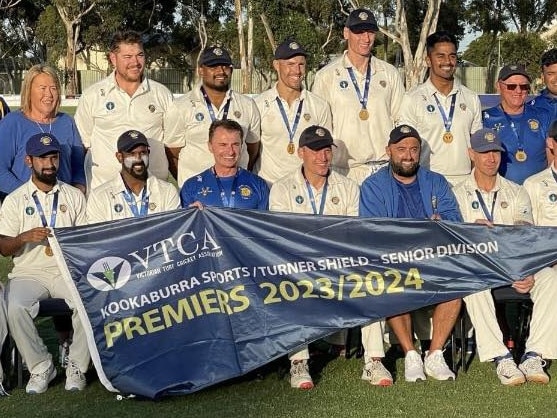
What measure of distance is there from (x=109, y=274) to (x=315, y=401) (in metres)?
1.70

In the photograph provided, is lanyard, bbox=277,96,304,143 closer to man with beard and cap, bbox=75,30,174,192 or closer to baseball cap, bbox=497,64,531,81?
man with beard and cap, bbox=75,30,174,192

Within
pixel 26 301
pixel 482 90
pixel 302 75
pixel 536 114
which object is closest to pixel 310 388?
pixel 26 301

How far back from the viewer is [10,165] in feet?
25.6

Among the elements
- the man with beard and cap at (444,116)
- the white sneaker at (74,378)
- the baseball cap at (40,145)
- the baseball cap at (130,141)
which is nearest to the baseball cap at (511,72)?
the man with beard and cap at (444,116)

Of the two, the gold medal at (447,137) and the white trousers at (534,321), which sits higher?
the gold medal at (447,137)

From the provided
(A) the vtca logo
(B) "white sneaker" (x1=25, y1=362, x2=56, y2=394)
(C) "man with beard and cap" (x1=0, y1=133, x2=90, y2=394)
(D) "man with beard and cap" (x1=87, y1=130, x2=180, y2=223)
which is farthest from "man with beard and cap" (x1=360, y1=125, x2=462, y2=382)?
(B) "white sneaker" (x1=25, y1=362, x2=56, y2=394)

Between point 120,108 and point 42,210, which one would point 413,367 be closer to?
point 42,210

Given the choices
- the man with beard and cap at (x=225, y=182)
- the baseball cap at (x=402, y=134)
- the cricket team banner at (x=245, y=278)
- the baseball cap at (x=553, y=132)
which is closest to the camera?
the cricket team banner at (x=245, y=278)

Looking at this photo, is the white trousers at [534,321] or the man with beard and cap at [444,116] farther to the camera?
the man with beard and cap at [444,116]

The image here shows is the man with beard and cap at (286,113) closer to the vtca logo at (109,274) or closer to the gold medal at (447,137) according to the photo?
the gold medal at (447,137)

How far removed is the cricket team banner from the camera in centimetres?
648

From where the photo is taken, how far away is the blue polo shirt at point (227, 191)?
23.7 feet

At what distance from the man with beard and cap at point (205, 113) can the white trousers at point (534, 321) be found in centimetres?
242

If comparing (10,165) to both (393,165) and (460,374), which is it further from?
(460,374)
